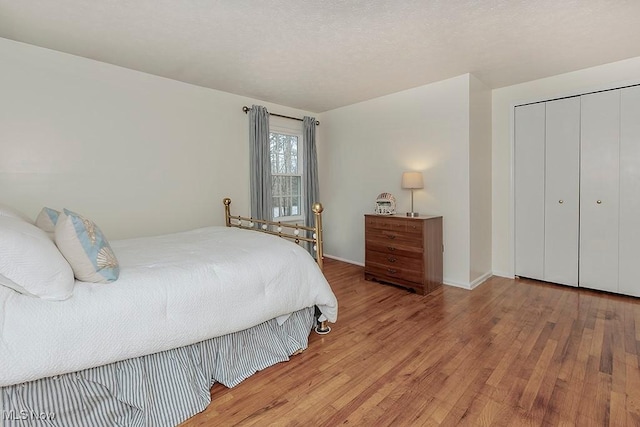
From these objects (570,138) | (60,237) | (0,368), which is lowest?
(0,368)

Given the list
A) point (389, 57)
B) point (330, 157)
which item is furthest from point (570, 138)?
point (330, 157)

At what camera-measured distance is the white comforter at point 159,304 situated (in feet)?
4.03

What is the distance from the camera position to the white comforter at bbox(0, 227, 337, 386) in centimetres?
123

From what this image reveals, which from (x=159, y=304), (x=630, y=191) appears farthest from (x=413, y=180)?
(x=159, y=304)

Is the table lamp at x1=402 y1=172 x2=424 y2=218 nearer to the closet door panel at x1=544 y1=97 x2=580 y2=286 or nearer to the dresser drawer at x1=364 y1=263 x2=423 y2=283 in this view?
the dresser drawer at x1=364 y1=263 x2=423 y2=283

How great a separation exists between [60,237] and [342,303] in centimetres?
237

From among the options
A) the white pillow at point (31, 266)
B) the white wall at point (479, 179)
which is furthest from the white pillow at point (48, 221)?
the white wall at point (479, 179)

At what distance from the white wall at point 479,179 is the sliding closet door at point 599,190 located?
919 millimetres

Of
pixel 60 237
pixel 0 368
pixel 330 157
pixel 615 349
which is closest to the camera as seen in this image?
pixel 0 368

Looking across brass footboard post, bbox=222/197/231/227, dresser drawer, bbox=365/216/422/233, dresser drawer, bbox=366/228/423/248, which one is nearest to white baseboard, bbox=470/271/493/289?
dresser drawer, bbox=366/228/423/248

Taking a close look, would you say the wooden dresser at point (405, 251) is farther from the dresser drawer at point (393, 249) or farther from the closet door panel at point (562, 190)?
the closet door panel at point (562, 190)

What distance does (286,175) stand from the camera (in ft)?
15.6

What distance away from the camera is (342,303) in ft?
Answer: 10.4

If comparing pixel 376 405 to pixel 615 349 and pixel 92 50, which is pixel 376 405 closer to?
pixel 615 349
